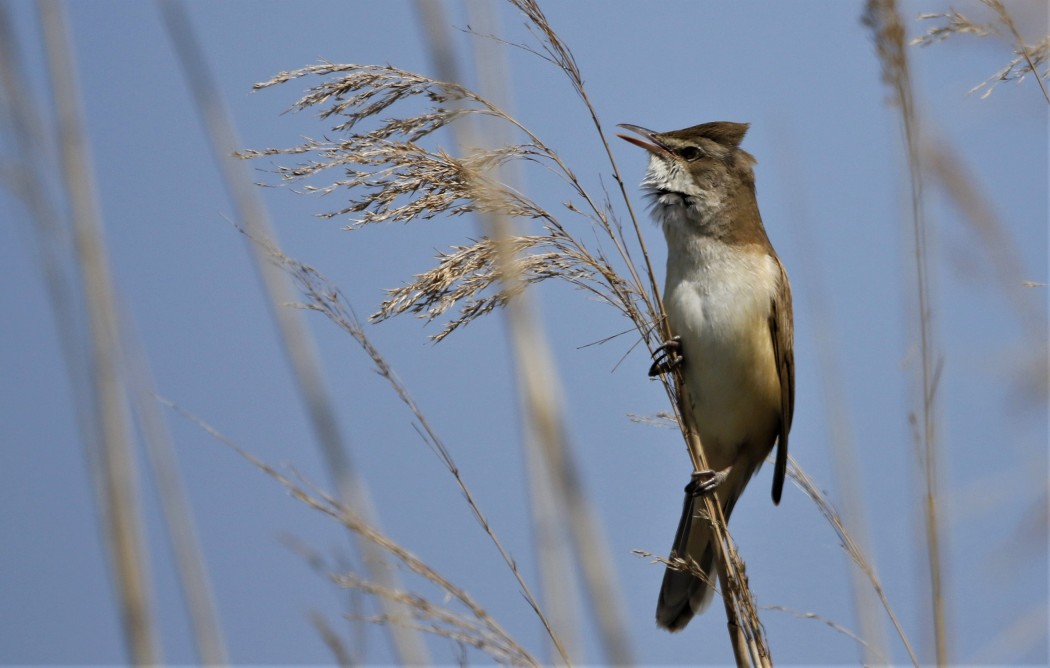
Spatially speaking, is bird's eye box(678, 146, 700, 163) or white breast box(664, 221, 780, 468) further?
bird's eye box(678, 146, 700, 163)

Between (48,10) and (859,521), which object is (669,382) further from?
(48,10)

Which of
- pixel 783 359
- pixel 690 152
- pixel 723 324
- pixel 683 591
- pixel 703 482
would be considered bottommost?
pixel 683 591

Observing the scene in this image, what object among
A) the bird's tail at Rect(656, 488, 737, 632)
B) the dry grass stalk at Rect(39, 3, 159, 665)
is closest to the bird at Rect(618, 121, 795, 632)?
the bird's tail at Rect(656, 488, 737, 632)

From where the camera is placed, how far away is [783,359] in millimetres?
3314

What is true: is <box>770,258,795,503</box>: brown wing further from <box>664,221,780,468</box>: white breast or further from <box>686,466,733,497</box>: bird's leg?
<box>686,466,733,497</box>: bird's leg

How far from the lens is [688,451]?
2.30 metres

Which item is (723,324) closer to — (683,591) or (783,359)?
(783,359)

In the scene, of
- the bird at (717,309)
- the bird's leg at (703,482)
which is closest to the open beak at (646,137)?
the bird at (717,309)

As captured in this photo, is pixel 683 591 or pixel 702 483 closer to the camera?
pixel 702 483

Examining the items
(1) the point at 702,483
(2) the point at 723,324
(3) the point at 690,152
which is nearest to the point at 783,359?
(2) the point at 723,324

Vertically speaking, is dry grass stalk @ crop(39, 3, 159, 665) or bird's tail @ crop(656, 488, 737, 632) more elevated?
dry grass stalk @ crop(39, 3, 159, 665)

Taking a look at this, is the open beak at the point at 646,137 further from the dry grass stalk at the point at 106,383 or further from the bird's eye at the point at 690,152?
the dry grass stalk at the point at 106,383

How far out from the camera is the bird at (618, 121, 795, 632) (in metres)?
3.08

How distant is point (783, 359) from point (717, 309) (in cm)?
42
